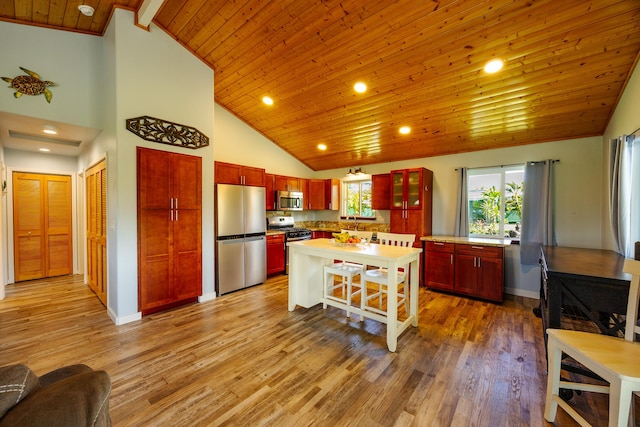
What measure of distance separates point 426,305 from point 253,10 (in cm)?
433

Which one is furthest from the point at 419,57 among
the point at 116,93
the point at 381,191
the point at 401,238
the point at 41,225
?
the point at 41,225

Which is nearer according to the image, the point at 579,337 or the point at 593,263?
the point at 579,337

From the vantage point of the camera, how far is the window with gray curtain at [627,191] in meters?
2.44

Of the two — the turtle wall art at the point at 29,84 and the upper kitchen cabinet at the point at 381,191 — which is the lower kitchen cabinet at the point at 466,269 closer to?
the upper kitchen cabinet at the point at 381,191

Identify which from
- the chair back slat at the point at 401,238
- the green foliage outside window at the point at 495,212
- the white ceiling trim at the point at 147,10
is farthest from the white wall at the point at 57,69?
the green foliage outside window at the point at 495,212

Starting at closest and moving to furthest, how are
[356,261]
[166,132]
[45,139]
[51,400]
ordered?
[51,400], [356,261], [166,132], [45,139]

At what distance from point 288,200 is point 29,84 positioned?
13.2 ft

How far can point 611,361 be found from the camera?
137 cm

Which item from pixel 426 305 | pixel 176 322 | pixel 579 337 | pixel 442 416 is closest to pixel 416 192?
pixel 426 305

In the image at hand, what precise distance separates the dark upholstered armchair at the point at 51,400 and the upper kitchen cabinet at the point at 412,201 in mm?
4488

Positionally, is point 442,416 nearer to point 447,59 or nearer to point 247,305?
point 247,305

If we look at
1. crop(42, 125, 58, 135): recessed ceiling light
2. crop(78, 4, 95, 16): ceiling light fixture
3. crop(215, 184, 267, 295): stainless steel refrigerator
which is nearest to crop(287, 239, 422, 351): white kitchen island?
crop(215, 184, 267, 295): stainless steel refrigerator

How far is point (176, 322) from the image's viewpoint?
3.10 meters

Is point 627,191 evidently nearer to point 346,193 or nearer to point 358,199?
point 358,199
